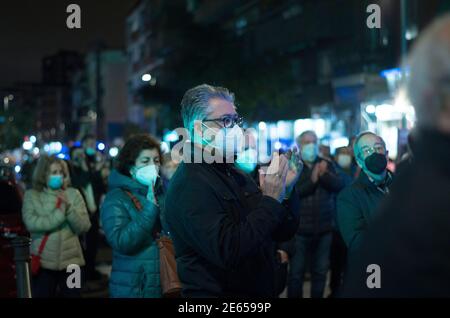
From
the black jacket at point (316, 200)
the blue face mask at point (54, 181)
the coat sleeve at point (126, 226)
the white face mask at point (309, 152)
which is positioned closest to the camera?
the coat sleeve at point (126, 226)

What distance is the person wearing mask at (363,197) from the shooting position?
5136 mm

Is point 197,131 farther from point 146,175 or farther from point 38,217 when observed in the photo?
point 38,217

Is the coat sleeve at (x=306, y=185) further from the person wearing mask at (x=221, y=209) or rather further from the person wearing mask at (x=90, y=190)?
the person wearing mask at (x=221, y=209)

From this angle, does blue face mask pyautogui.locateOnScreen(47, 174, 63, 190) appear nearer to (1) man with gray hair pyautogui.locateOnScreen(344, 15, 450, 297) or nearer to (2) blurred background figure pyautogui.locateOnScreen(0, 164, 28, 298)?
(2) blurred background figure pyautogui.locateOnScreen(0, 164, 28, 298)

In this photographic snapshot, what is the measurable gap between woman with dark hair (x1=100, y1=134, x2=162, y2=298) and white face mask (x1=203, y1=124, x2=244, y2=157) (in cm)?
176

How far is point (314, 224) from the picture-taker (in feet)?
28.4

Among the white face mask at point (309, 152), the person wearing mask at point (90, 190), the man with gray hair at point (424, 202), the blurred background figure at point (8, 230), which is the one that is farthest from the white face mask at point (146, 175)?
the person wearing mask at point (90, 190)

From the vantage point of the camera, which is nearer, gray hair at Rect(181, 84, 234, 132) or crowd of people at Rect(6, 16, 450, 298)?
crowd of people at Rect(6, 16, 450, 298)

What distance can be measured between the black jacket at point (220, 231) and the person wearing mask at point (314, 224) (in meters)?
5.27

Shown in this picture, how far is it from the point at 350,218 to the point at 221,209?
2.33m

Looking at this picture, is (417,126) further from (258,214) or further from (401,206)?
(258,214)

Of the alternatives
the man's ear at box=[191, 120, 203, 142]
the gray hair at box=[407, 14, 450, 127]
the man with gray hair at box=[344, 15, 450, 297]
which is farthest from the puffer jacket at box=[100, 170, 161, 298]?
the gray hair at box=[407, 14, 450, 127]

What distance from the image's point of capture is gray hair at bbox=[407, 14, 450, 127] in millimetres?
1619

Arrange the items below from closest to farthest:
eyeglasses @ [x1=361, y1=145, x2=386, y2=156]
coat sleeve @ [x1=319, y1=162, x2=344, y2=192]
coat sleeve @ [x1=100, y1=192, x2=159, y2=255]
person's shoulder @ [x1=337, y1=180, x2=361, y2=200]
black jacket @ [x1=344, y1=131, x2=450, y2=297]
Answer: black jacket @ [x1=344, y1=131, x2=450, y2=297] → coat sleeve @ [x1=100, y1=192, x2=159, y2=255] → person's shoulder @ [x1=337, y1=180, x2=361, y2=200] → eyeglasses @ [x1=361, y1=145, x2=386, y2=156] → coat sleeve @ [x1=319, y1=162, x2=344, y2=192]
